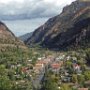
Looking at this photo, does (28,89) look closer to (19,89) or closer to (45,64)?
(19,89)

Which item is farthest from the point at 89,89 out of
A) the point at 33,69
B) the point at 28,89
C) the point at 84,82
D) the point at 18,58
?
the point at 18,58

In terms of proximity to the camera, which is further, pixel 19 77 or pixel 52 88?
pixel 19 77

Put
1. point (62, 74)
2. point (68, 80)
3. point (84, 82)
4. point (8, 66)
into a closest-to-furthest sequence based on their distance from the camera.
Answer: point (84, 82) < point (68, 80) < point (62, 74) < point (8, 66)

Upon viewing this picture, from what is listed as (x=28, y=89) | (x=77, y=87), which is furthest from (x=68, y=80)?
(x=28, y=89)

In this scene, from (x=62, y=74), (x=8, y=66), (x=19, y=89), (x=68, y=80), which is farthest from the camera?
(x=8, y=66)

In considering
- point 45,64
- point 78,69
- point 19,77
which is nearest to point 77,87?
point 19,77

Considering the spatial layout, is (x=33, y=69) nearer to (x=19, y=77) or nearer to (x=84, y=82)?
(x=19, y=77)

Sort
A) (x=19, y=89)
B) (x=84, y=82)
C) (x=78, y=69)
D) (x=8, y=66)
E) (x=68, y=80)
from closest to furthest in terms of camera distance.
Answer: (x=19, y=89) → (x=84, y=82) → (x=68, y=80) → (x=78, y=69) → (x=8, y=66)

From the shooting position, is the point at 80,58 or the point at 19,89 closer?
the point at 19,89

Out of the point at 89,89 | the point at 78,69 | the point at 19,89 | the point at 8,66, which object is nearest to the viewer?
the point at 19,89
